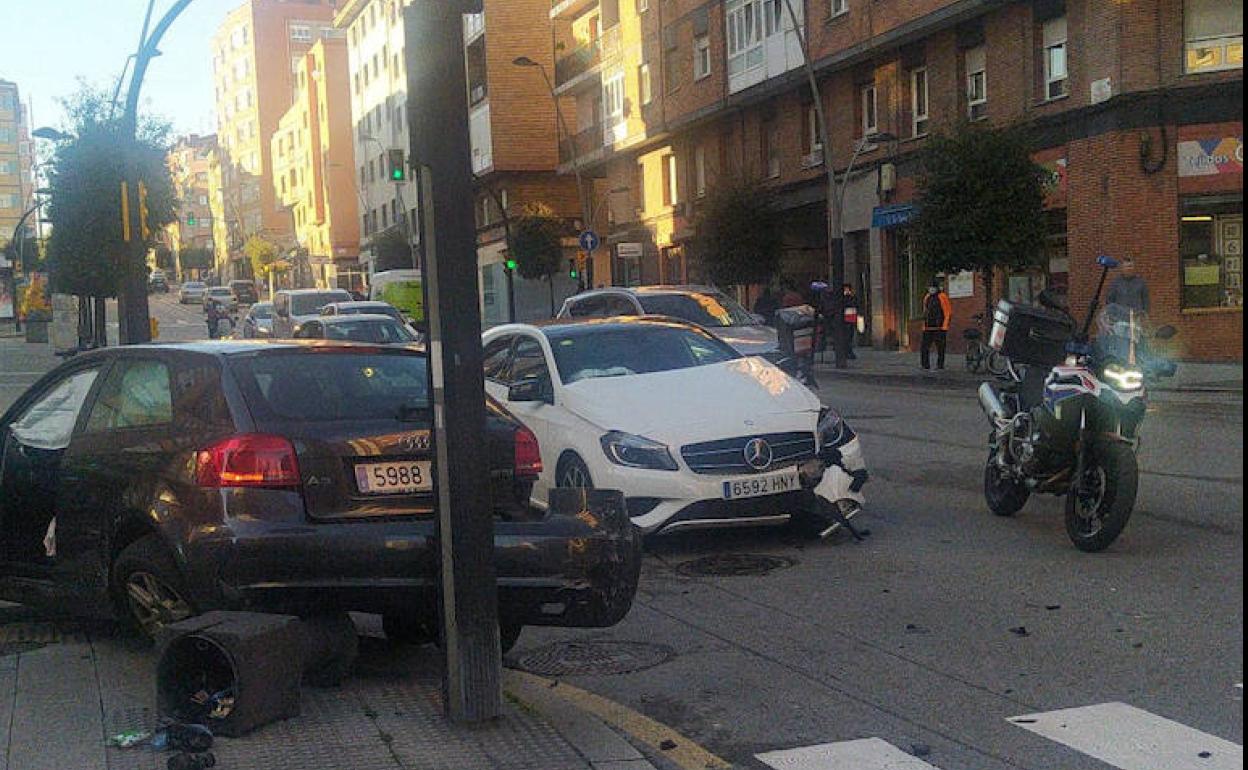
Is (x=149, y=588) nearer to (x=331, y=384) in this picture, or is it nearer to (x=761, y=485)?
(x=331, y=384)

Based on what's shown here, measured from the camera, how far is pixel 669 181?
46.7m

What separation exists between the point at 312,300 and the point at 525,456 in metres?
31.9

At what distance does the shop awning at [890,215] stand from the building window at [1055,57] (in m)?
4.63

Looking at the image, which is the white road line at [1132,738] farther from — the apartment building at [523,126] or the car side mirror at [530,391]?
the apartment building at [523,126]

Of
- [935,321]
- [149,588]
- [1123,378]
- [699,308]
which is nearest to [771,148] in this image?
[935,321]

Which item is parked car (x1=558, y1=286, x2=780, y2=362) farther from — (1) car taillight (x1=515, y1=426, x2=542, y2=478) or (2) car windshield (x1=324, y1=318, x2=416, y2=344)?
(1) car taillight (x1=515, y1=426, x2=542, y2=478)

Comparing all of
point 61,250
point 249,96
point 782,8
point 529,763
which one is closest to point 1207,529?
point 529,763

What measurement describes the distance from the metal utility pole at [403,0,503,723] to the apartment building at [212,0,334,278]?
11434 cm

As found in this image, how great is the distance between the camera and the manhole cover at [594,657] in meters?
6.01

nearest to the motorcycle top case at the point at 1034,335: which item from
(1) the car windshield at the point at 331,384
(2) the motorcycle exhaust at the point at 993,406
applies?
(2) the motorcycle exhaust at the point at 993,406

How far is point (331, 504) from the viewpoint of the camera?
5.38 m

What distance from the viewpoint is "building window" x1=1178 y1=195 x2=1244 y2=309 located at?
24406 millimetres

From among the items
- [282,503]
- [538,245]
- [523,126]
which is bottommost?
[282,503]

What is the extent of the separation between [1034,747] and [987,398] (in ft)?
17.4
